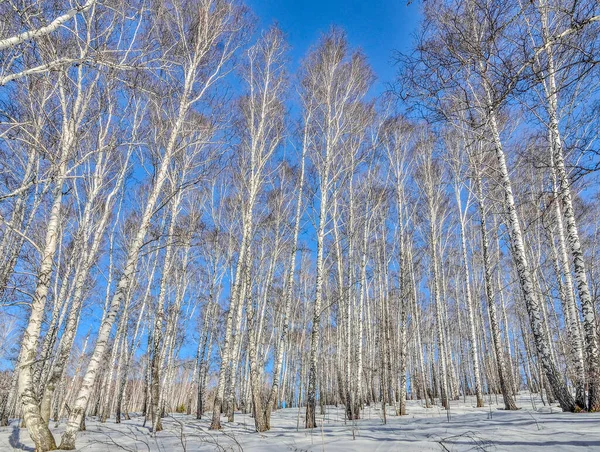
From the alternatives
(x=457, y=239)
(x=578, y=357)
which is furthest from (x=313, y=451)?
(x=457, y=239)

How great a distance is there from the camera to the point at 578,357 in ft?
19.7

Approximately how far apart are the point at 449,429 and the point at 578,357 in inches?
117

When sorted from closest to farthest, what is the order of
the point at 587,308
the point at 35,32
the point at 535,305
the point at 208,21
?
the point at 35,32 → the point at 587,308 → the point at 535,305 → the point at 208,21

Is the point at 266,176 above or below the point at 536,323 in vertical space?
above

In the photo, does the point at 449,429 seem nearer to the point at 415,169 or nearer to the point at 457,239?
the point at 415,169

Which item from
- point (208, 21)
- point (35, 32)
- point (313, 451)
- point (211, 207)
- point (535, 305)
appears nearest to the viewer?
point (35, 32)

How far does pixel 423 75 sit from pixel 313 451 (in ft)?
15.6

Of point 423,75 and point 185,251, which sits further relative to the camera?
point 185,251

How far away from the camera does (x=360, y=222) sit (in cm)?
1405

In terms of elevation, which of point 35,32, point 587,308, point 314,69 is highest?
point 314,69

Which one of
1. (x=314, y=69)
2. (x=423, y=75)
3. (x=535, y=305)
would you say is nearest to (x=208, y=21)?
(x=314, y=69)

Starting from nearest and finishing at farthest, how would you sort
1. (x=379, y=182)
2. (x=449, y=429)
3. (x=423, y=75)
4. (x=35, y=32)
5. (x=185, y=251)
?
1. (x=35, y=32)
2. (x=423, y=75)
3. (x=449, y=429)
4. (x=379, y=182)
5. (x=185, y=251)

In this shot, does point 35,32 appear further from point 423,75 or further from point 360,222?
point 360,222

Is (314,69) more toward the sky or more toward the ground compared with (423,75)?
more toward the sky
